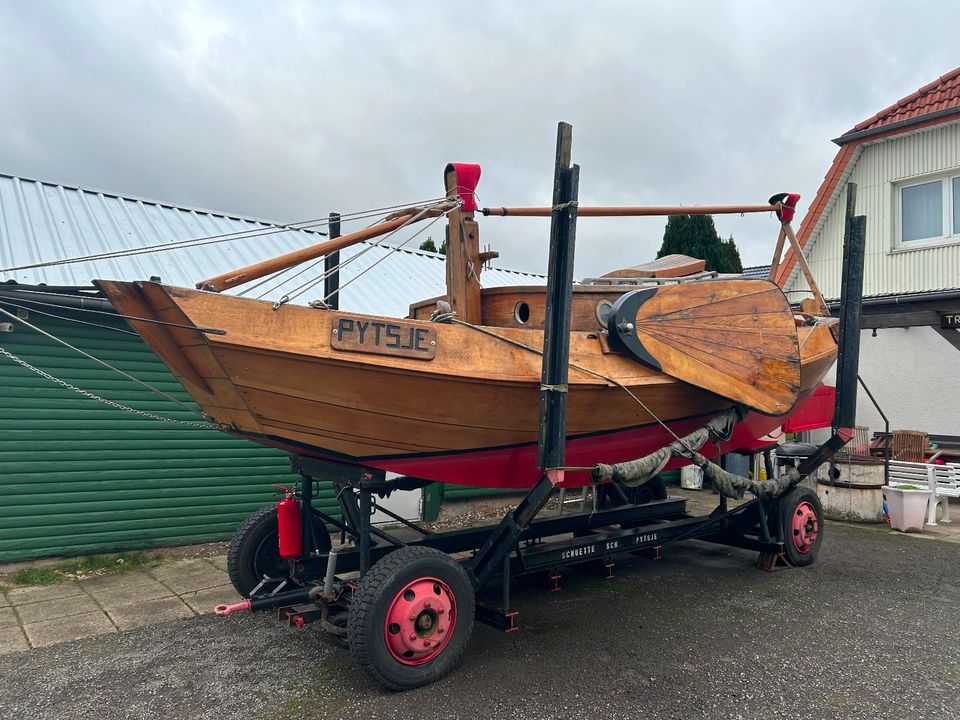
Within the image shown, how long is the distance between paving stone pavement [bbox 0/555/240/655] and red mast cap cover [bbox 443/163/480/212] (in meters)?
3.49

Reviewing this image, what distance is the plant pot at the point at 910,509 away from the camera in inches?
290

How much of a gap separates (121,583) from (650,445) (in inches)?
177

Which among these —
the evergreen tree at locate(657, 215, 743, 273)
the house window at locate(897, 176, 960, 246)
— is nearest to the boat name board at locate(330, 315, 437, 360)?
the house window at locate(897, 176, 960, 246)

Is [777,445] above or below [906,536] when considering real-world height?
above

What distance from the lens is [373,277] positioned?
881 cm

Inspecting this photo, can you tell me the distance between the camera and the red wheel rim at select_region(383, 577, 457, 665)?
11.4 feet

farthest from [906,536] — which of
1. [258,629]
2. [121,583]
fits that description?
[121,583]

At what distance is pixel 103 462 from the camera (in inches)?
244

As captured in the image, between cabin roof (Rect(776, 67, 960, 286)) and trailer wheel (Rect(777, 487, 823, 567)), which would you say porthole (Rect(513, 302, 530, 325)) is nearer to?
trailer wheel (Rect(777, 487, 823, 567))

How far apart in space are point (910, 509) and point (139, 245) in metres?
8.72

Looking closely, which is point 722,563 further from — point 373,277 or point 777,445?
point 373,277

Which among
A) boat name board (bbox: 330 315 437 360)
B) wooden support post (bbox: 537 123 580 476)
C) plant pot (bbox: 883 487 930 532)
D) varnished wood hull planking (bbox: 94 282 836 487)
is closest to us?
varnished wood hull planking (bbox: 94 282 836 487)

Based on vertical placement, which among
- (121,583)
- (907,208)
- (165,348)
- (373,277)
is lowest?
(121,583)

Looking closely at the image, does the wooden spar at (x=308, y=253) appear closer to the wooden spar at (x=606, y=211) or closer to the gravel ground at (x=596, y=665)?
the wooden spar at (x=606, y=211)
